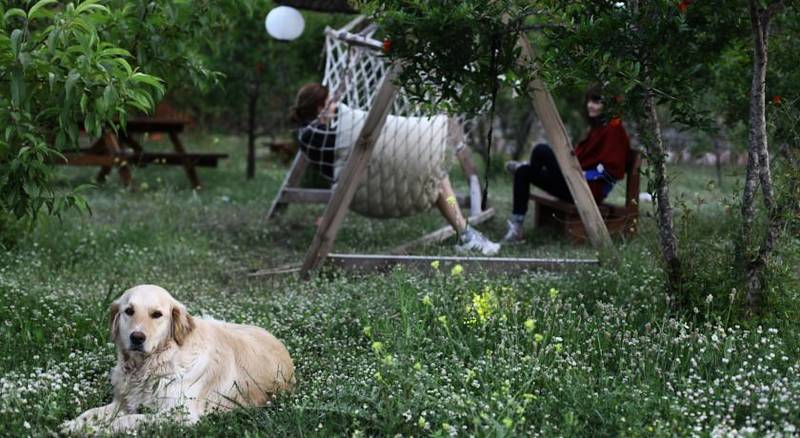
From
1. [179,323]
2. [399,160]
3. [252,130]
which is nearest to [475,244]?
[399,160]

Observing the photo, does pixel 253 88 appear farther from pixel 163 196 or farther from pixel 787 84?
pixel 787 84

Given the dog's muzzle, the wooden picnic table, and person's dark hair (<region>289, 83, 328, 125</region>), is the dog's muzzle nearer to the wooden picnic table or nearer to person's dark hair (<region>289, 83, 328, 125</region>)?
person's dark hair (<region>289, 83, 328, 125</region>)

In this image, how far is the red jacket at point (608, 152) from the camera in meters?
7.13

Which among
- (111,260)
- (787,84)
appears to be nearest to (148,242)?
(111,260)

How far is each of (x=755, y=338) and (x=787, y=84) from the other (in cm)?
242

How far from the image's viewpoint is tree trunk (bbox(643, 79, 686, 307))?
13.3ft

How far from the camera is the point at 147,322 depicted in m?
3.22

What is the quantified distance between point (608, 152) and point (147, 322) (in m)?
4.74

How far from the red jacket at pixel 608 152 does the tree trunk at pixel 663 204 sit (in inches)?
116

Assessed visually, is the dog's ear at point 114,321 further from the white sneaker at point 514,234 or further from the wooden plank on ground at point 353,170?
the white sneaker at point 514,234

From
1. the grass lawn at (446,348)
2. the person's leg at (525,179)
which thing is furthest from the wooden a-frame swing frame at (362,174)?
the person's leg at (525,179)

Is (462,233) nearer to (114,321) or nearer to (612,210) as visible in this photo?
(612,210)

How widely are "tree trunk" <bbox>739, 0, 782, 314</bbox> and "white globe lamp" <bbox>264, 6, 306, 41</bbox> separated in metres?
4.51

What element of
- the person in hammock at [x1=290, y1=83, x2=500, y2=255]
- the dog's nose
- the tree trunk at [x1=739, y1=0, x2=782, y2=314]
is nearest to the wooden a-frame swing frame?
the person in hammock at [x1=290, y1=83, x2=500, y2=255]
